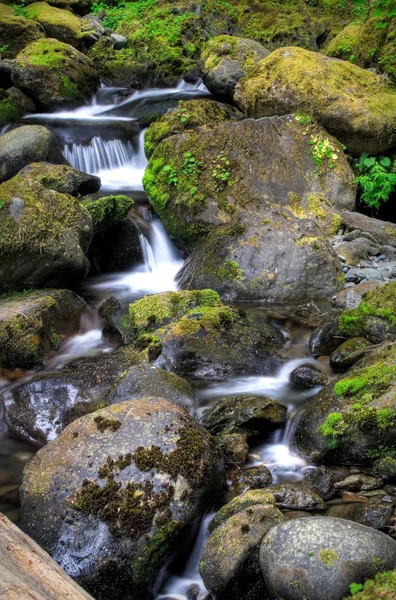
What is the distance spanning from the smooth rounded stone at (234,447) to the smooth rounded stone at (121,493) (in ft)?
1.49

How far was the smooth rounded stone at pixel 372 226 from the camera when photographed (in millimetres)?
9414

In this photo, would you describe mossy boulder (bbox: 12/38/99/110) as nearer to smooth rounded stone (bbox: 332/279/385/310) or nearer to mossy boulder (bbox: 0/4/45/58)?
mossy boulder (bbox: 0/4/45/58)

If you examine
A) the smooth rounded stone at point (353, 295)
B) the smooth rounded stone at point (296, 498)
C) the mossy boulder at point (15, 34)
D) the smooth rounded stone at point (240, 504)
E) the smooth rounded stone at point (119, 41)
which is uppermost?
the mossy boulder at point (15, 34)

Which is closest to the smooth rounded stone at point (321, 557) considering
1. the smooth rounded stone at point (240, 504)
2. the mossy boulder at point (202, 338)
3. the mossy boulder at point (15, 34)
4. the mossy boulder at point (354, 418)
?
the smooth rounded stone at point (240, 504)

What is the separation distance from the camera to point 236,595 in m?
3.29

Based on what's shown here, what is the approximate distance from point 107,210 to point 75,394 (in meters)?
4.21

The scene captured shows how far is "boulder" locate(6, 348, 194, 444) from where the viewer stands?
534cm

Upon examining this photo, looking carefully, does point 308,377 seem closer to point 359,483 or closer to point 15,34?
point 359,483

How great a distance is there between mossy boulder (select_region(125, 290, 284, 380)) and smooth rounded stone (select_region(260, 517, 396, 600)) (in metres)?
3.13

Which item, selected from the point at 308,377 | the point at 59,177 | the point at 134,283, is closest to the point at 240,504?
the point at 308,377

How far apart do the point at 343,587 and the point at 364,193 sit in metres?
8.57

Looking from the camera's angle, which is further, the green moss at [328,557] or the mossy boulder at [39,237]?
the mossy boulder at [39,237]

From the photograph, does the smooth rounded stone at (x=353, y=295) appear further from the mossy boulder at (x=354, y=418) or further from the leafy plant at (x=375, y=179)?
the leafy plant at (x=375, y=179)

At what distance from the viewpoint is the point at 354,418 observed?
4484 millimetres
